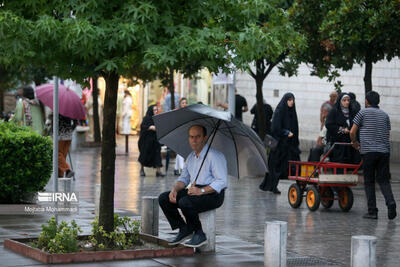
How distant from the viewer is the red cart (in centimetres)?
1395

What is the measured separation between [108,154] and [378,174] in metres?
5.25

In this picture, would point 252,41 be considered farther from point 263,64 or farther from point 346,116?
point 263,64

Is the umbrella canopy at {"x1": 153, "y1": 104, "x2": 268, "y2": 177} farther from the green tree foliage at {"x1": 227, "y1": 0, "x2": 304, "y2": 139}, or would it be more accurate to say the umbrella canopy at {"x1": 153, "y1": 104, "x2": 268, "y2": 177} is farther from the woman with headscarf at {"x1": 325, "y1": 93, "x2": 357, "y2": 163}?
the woman with headscarf at {"x1": 325, "y1": 93, "x2": 357, "y2": 163}

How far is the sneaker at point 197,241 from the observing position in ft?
31.1

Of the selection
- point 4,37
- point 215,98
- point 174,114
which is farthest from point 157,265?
point 215,98

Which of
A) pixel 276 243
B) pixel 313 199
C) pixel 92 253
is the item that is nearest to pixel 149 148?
pixel 313 199

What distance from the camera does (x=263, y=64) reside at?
24.5 meters

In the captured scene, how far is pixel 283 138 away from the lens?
16828 millimetres

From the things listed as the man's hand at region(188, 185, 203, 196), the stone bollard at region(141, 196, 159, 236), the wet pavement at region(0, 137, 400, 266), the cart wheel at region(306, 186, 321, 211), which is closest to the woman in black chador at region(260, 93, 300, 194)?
the wet pavement at region(0, 137, 400, 266)

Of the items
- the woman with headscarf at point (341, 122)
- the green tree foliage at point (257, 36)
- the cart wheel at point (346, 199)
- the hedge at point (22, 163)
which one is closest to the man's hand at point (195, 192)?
the green tree foliage at point (257, 36)

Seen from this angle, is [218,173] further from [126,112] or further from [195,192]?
[126,112]

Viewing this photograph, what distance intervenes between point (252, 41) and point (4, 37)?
7.74ft

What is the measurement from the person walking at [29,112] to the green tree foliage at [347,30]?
6280 millimetres

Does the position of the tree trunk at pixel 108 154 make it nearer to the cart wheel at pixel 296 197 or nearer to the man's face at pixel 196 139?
the man's face at pixel 196 139
